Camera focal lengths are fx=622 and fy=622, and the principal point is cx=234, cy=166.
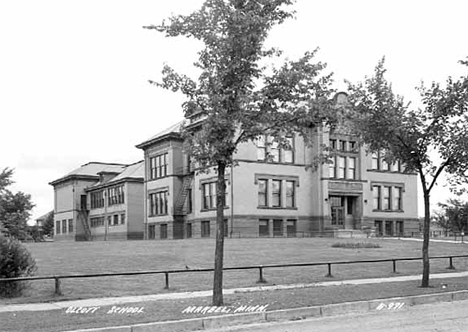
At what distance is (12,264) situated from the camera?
649 inches

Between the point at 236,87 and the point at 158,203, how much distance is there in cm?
5046

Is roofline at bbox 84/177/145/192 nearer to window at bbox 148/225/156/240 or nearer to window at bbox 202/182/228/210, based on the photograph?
window at bbox 148/225/156/240

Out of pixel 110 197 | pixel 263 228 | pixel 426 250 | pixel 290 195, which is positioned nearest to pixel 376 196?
pixel 290 195

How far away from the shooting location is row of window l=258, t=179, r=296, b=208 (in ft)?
174

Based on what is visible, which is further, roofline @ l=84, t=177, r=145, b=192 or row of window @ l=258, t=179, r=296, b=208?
roofline @ l=84, t=177, r=145, b=192

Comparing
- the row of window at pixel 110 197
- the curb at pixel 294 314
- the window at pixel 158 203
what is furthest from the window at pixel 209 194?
the curb at pixel 294 314

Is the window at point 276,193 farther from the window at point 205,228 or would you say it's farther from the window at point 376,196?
the window at point 376,196

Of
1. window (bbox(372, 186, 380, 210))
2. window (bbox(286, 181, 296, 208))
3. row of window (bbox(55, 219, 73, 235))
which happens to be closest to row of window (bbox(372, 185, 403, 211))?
window (bbox(372, 186, 380, 210))

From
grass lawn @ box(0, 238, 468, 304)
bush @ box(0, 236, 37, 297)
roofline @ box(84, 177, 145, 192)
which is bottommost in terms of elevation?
grass lawn @ box(0, 238, 468, 304)

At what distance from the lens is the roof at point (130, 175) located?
2899 inches

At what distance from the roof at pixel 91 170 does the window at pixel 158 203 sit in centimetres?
2082

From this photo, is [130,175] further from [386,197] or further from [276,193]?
[386,197]

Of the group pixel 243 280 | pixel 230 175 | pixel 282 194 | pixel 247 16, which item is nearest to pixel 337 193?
pixel 282 194

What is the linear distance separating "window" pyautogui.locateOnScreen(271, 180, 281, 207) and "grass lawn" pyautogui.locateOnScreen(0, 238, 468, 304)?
1425cm
